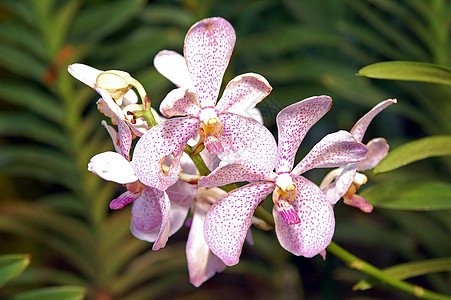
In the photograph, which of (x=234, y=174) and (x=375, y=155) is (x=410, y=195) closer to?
(x=375, y=155)

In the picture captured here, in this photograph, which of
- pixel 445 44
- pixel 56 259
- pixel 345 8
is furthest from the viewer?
pixel 56 259

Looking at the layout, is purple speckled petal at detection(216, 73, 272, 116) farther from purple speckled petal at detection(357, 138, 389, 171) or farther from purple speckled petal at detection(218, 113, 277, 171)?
purple speckled petal at detection(357, 138, 389, 171)

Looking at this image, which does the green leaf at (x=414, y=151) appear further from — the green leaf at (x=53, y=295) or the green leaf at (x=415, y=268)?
the green leaf at (x=53, y=295)

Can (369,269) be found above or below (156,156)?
below

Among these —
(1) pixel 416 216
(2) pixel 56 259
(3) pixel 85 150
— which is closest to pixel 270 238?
(1) pixel 416 216

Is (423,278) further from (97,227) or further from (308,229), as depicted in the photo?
(308,229)

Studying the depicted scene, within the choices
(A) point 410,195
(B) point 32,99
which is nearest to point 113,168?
(A) point 410,195
